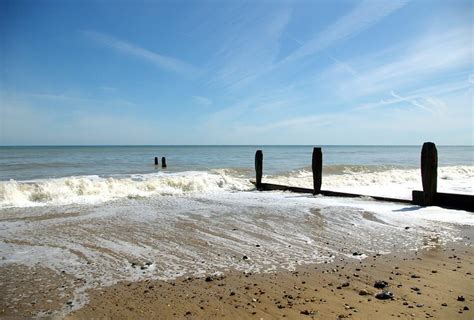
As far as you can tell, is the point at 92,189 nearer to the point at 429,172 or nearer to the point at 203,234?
Result: the point at 203,234

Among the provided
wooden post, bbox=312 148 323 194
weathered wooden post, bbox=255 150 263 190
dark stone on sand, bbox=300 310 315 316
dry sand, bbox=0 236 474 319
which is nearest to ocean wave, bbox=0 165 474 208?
weathered wooden post, bbox=255 150 263 190


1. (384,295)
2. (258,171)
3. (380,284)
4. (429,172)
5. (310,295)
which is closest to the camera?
(384,295)

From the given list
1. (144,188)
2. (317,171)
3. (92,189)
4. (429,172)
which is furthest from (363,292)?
(144,188)

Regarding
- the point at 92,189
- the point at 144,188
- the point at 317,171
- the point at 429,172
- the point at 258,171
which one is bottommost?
the point at 144,188

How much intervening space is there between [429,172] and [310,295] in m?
7.98

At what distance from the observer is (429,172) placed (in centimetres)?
1040

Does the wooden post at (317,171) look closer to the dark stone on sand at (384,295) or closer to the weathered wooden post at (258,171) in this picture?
the weathered wooden post at (258,171)

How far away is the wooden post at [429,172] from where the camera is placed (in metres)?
10.2

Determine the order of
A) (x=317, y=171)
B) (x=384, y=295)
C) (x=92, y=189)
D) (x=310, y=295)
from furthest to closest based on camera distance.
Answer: (x=317, y=171)
(x=92, y=189)
(x=310, y=295)
(x=384, y=295)

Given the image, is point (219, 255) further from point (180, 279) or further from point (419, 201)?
Result: point (419, 201)

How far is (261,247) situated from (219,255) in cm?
81

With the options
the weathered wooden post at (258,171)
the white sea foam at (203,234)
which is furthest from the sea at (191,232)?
the weathered wooden post at (258,171)

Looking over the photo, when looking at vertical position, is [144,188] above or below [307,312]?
below

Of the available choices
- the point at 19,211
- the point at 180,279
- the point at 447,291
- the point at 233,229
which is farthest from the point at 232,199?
the point at 447,291
